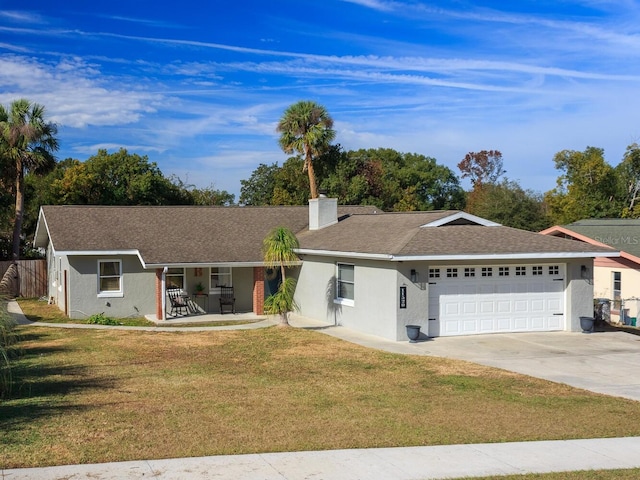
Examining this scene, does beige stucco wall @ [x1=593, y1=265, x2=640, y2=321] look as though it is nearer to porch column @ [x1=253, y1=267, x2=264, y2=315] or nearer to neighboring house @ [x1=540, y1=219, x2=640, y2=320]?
neighboring house @ [x1=540, y1=219, x2=640, y2=320]

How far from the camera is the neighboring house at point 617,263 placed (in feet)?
92.2

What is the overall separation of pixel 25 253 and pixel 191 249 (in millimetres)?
21527

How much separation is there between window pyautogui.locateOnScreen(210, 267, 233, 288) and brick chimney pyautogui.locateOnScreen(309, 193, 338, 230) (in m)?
4.06

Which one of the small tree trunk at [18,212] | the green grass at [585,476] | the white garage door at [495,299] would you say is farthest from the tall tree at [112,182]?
the green grass at [585,476]

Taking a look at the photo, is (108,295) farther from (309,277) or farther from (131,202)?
(131,202)

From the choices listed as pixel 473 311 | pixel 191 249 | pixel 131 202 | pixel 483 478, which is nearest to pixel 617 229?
pixel 473 311

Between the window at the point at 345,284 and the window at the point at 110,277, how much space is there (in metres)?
8.55

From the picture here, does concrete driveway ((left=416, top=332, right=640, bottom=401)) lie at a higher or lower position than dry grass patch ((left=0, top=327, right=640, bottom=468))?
lower

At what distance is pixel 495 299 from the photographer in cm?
2180

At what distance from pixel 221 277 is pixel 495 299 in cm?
1117

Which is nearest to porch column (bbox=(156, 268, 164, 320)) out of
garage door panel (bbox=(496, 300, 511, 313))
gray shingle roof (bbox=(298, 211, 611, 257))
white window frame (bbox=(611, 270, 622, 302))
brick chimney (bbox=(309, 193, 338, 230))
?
gray shingle roof (bbox=(298, 211, 611, 257))

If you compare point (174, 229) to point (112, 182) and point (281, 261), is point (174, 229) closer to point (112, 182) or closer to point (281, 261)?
point (281, 261)

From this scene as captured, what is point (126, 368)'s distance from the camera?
52.8ft

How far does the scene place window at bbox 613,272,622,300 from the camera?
96.1ft
